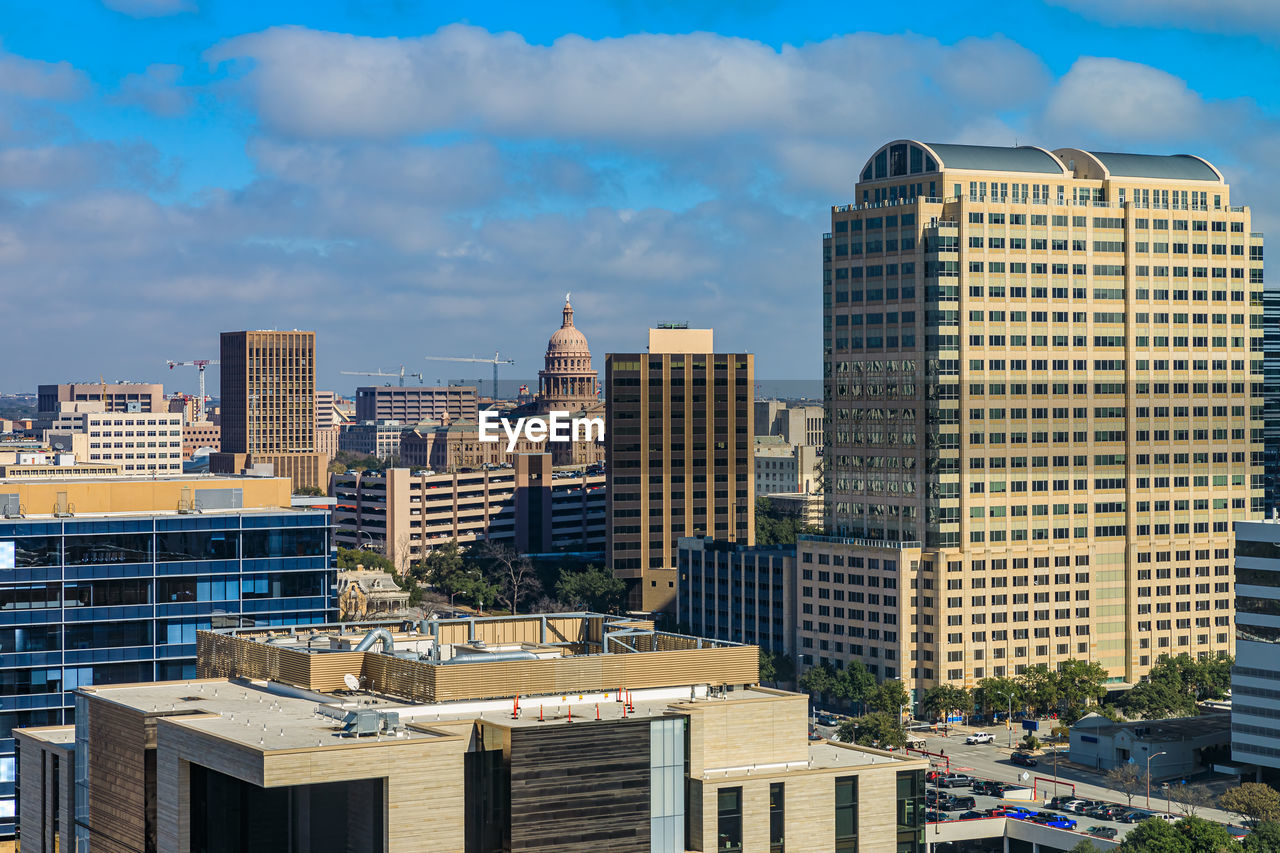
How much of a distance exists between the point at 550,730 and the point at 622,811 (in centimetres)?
516

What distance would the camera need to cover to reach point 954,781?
189m

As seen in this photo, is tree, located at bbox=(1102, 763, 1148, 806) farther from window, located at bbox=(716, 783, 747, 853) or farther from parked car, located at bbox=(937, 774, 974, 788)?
window, located at bbox=(716, 783, 747, 853)

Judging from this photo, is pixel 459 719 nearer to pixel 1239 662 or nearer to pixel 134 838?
pixel 134 838

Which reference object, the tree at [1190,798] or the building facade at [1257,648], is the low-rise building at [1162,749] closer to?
the building facade at [1257,648]

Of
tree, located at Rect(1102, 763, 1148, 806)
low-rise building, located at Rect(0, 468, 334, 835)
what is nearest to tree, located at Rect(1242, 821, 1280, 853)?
tree, located at Rect(1102, 763, 1148, 806)

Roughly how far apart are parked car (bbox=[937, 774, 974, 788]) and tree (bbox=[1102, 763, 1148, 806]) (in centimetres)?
1467

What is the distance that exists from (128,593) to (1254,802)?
334ft

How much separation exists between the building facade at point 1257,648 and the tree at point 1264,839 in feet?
92.1

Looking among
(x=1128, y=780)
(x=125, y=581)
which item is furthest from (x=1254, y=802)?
(x=125, y=581)

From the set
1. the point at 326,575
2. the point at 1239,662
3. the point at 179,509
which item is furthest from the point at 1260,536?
the point at 179,509

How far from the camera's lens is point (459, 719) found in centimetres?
7894

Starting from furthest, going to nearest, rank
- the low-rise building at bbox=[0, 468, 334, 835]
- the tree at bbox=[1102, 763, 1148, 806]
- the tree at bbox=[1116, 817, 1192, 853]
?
the tree at bbox=[1102, 763, 1148, 806], the tree at bbox=[1116, 817, 1192, 853], the low-rise building at bbox=[0, 468, 334, 835]

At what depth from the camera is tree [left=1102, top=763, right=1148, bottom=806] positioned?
18512 centimetres

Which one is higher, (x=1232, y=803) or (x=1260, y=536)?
(x=1260, y=536)
